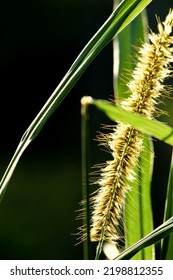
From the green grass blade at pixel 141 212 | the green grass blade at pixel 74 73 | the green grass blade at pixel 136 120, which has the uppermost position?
the green grass blade at pixel 74 73

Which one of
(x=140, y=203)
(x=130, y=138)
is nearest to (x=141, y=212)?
(x=140, y=203)

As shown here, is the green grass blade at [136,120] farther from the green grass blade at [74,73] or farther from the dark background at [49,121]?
the dark background at [49,121]

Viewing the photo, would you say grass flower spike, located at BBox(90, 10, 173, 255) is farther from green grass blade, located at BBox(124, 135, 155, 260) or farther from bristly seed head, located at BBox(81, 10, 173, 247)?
green grass blade, located at BBox(124, 135, 155, 260)

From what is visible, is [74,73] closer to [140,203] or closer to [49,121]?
[140,203]

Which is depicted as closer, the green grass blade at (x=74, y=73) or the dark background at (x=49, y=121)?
the green grass blade at (x=74, y=73)

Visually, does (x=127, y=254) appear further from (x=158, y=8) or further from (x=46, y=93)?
(x=46, y=93)

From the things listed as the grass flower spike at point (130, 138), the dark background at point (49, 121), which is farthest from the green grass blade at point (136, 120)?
the dark background at point (49, 121)

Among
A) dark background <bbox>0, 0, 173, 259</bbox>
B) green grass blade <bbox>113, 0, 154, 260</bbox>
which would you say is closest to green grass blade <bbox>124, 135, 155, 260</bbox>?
green grass blade <bbox>113, 0, 154, 260</bbox>
